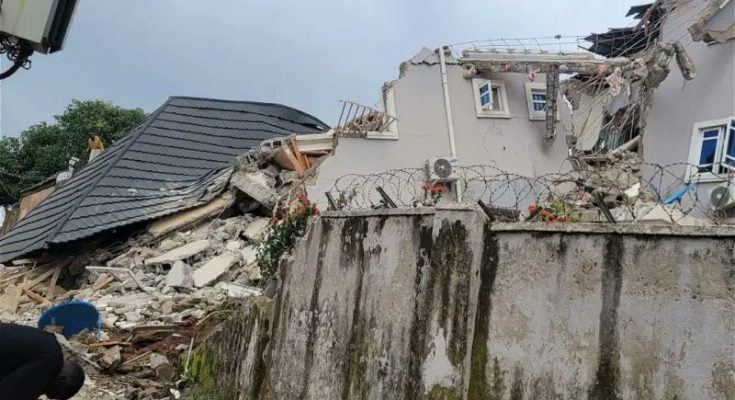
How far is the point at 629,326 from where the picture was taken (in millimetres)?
3230

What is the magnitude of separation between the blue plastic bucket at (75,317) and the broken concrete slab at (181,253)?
9.92 feet

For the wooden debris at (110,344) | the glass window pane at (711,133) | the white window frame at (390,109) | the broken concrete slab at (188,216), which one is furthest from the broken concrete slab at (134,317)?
the glass window pane at (711,133)

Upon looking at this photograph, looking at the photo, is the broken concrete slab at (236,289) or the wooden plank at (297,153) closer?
the broken concrete slab at (236,289)

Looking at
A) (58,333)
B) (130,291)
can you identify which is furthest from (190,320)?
(130,291)

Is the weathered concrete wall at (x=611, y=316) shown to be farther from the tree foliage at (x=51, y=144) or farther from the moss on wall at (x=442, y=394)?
the tree foliage at (x=51, y=144)

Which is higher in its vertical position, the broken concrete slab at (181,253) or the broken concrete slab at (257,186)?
the broken concrete slab at (257,186)

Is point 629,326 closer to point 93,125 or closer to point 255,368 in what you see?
point 255,368

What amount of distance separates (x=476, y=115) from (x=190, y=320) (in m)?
9.02

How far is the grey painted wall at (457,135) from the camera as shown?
46.2ft

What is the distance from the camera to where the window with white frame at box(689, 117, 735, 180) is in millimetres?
12742

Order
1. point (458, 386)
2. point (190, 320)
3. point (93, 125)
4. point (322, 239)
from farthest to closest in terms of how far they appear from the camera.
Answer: point (93, 125), point (190, 320), point (322, 239), point (458, 386)

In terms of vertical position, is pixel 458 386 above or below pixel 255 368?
above

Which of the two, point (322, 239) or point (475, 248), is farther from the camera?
point (322, 239)

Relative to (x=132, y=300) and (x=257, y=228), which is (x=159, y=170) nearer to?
(x=257, y=228)
